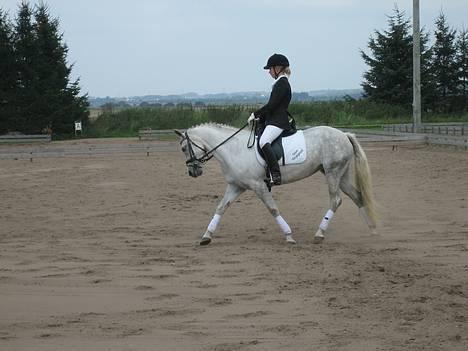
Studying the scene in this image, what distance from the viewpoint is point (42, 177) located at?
67.2 feet

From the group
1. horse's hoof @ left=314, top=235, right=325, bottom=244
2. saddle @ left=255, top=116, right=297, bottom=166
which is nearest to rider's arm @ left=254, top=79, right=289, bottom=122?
saddle @ left=255, top=116, right=297, bottom=166

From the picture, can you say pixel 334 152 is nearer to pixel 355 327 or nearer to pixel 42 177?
pixel 355 327

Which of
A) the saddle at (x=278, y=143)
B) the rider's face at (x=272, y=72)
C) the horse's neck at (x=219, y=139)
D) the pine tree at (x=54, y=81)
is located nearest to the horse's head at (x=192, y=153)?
the horse's neck at (x=219, y=139)

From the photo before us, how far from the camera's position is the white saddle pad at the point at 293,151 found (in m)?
10.6

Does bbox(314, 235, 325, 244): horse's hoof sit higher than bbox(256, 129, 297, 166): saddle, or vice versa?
bbox(256, 129, 297, 166): saddle

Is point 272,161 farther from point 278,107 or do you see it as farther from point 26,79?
point 26,79

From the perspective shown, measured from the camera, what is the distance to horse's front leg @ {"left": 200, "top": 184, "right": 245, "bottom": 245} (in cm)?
1033

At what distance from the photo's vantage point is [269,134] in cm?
1043

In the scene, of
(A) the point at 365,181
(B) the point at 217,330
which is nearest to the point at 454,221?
(A) the point at 365,181

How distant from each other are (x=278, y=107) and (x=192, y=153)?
156cm

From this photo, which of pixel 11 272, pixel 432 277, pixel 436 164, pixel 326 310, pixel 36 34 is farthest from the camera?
pixel 36 34

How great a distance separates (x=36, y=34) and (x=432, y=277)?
35950mm

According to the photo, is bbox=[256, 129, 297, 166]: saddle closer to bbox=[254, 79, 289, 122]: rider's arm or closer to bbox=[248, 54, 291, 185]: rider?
bbox=[248, 54, 291, 185]: rider

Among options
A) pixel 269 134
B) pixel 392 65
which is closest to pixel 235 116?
pixel 392 65
